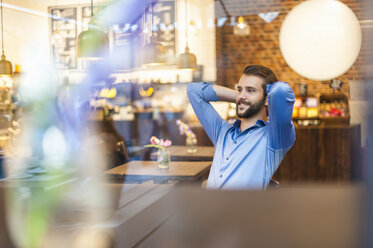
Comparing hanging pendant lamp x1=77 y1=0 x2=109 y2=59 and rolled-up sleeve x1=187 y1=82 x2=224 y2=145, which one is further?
hanging pendant lamp x1=77 y1=0 x2=109 y2=59

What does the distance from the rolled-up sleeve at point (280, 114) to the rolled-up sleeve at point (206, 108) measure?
0.99 ft

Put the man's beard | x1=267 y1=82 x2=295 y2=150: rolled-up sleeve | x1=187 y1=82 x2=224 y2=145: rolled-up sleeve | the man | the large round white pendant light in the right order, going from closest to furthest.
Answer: x1=267 y1=82 x2=295 y2=150: rolled-up sleeve < the man < the man's beard < x1=187 y1=82 x2=224 y2=145: rolled-up sleeve < the large round white pendant light

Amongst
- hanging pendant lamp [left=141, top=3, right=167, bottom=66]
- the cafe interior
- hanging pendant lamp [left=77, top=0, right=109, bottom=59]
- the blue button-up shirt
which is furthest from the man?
hanging pendant lamp [left=141, top=3, right=167, bottom=66]

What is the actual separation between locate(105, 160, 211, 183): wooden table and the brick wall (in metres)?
4.38

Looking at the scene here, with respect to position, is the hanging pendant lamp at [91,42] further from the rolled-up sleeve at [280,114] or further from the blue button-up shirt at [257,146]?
the rolled-up sleeve at [280,114]

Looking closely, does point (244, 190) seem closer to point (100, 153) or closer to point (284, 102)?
point (284, 102)

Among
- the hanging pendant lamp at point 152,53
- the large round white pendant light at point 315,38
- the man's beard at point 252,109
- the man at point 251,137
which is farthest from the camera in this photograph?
the large round white pendant light at point 315,38

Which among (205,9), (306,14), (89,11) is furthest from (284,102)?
(205,9)

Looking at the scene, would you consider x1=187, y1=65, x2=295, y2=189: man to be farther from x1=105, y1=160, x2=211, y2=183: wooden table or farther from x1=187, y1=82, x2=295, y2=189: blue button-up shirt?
x1=105, y1=160, x2=211, y2=183: wooden table

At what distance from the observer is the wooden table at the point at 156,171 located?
2.71 metres

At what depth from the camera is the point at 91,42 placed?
2.64 metres

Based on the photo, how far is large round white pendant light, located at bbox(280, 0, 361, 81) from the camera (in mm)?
3873

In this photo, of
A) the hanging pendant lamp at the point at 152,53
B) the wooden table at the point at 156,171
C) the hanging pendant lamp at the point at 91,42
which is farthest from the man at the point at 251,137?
the hanging pendant lamp at the point at 152,53

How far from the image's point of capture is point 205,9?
7.40m
